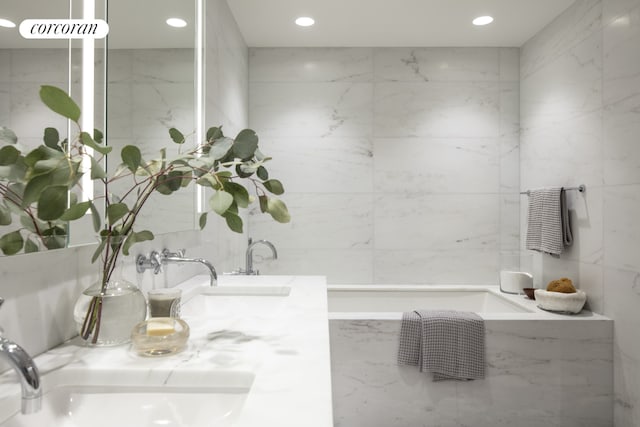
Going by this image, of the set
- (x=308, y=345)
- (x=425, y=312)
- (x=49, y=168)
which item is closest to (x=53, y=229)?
(x=49, y=168)

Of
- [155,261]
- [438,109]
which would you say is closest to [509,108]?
[438,109]

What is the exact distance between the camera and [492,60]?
3.54m

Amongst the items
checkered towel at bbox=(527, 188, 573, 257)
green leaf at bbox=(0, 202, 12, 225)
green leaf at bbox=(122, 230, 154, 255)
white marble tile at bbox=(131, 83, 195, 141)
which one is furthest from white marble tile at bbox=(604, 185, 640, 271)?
green leaf at bbox=(0, 202, 12, 225)

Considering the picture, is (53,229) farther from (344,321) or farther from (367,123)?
(367,123)

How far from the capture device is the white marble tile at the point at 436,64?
139 inches

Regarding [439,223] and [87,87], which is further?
[439,223]

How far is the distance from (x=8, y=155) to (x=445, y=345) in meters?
2.10

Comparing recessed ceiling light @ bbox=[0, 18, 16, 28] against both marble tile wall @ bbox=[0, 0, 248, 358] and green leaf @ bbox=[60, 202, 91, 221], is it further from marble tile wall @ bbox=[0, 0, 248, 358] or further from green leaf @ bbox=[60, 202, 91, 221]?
green leaf @ bbox=[60, 202, 91, 221]

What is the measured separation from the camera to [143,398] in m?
0.82

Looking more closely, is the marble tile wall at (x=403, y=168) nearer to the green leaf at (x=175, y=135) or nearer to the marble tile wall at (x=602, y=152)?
the marble tile wall at (x=602, y=152)

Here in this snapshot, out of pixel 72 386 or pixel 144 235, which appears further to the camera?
pixel 144 235

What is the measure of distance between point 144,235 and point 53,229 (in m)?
0.18

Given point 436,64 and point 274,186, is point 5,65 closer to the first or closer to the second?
point 274,186

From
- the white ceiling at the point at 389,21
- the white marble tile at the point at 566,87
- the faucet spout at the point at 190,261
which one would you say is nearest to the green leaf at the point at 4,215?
the faucet spout at the point at 190,261
